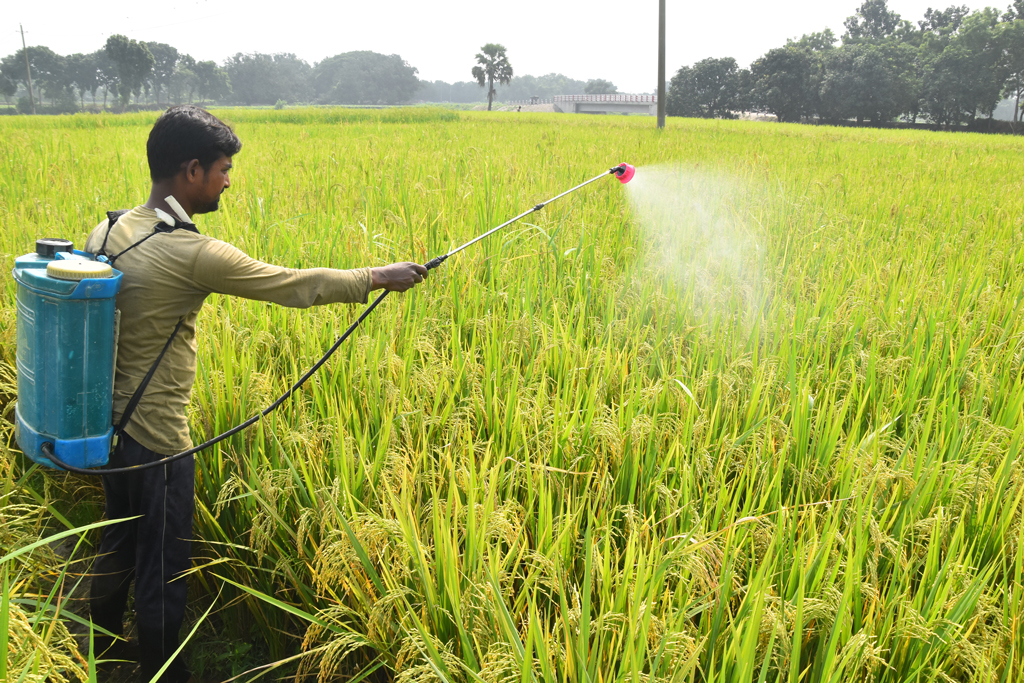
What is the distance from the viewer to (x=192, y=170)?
4.78 ft

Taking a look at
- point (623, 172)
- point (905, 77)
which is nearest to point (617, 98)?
point (905, 77)

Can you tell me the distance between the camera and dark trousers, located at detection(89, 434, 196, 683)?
1452 mm

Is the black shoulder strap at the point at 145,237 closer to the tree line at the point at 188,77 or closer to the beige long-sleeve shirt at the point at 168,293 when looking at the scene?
the beige long-sleeve shirt at the point at 168,293

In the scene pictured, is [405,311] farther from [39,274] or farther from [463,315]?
[39,274]

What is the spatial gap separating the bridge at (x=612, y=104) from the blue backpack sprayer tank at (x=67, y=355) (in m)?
73.9

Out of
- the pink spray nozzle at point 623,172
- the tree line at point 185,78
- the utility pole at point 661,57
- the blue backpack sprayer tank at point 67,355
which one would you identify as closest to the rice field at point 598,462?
the blue backpack sprayer tank at point 67,355

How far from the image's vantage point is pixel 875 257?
3.82m

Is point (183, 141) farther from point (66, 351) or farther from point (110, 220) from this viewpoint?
point (66, 351)

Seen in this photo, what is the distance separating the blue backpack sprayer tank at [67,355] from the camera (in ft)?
4.08

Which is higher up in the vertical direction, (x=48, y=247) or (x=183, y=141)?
(x=183, y=141)

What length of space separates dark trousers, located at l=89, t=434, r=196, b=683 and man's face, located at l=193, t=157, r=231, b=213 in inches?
23.1

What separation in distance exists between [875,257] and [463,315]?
278 cm

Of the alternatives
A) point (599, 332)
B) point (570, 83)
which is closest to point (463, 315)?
point (599, 332)

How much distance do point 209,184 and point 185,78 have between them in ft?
314
